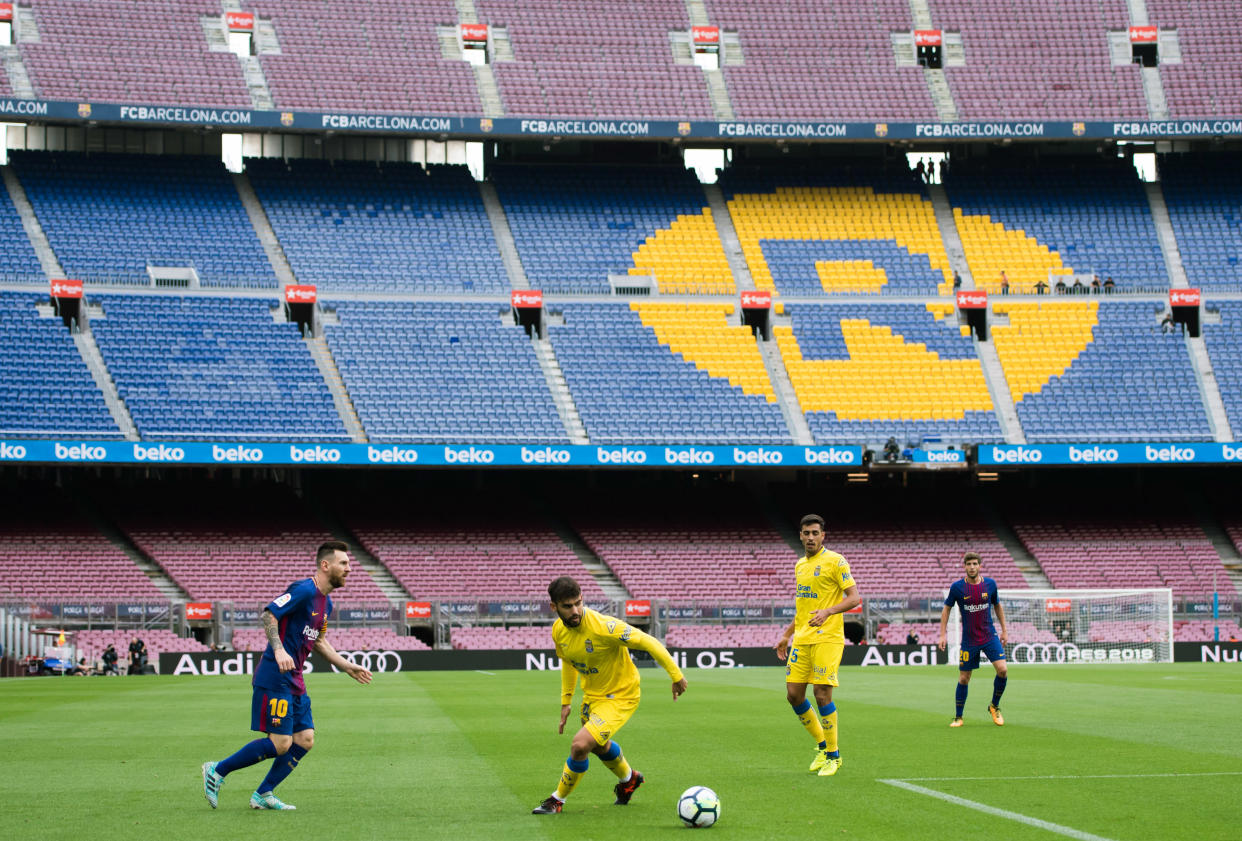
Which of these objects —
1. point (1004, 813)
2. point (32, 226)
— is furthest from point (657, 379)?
point (1004, 813)

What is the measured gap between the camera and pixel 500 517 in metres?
48.8

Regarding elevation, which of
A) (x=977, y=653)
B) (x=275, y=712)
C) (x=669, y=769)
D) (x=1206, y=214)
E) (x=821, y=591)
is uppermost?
(x=1206, y=214)

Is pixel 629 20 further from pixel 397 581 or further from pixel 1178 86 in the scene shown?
pixel 397 581

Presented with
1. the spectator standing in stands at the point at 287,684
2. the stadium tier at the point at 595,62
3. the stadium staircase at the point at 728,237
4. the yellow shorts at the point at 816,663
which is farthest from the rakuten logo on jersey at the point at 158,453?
the spectator standing in stands at the point at 287,684

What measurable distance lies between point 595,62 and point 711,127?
21.0ft

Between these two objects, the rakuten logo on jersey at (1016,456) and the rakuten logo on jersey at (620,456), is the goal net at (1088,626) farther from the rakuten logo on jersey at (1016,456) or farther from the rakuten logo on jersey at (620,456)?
the rakuten logo on jersey at (620,456)

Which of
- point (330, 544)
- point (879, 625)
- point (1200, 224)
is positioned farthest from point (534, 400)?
point (330, 544)

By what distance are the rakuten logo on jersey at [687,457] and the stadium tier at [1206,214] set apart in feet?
67.2

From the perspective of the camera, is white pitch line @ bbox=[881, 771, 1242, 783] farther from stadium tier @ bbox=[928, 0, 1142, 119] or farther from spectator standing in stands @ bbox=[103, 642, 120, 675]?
stadium tier @ bbox=[928, 0, 1142, 119]

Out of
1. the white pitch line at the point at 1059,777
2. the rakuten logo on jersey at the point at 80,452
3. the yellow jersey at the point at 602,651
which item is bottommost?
the white pitch line at the point at 1059,777

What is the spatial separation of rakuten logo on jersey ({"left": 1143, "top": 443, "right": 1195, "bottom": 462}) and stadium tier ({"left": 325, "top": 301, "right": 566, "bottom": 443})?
19.5m

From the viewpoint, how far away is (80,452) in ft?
141

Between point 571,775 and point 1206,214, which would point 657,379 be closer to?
point 1206,214

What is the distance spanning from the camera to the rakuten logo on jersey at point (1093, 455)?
46.6 metres
